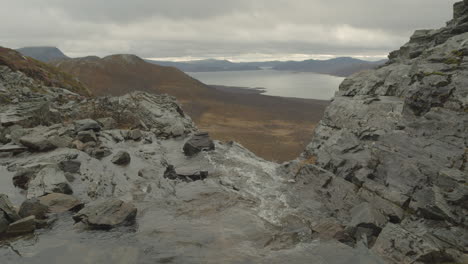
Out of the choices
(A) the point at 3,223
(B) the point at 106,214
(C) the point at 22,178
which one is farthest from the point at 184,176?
(A) the point at 3,223

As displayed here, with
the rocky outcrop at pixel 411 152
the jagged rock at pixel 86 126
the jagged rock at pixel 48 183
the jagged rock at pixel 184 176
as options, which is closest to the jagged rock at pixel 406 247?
the rocky outcrop at pixel 411 152

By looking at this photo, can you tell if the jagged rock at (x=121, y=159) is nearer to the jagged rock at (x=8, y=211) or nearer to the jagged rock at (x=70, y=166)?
the jagged rock at (x=70, y=166)

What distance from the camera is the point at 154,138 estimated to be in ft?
115

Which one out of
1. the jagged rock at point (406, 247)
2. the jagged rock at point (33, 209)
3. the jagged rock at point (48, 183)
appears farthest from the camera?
the jagged rock at point (48, 183)

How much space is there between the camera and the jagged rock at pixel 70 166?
72.8 ft

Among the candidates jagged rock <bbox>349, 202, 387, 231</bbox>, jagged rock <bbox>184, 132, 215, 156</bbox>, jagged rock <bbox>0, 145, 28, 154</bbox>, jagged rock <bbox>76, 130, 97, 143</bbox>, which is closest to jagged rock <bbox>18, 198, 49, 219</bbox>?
jagged rock <bbox>0, 145, 28, 154</bbox>

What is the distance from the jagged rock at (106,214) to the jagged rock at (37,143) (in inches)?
434

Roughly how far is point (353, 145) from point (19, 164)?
2434 cm

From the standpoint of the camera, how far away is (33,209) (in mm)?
16078

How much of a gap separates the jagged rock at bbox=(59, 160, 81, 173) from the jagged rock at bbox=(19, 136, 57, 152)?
12.5ft

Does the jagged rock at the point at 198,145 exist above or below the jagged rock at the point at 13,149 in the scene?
below

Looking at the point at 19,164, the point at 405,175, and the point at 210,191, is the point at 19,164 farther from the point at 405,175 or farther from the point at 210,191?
the point at 405,175

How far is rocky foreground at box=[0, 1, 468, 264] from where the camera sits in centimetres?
1450

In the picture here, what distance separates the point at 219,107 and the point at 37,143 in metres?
102
